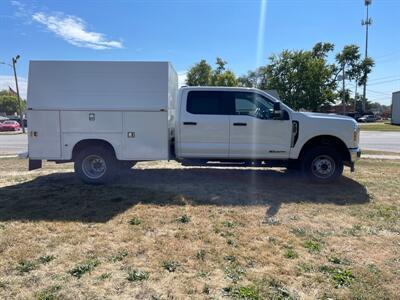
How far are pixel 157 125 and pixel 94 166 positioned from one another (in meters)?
1.77

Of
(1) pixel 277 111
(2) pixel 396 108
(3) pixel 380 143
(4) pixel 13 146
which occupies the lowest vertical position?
(4) pixel 13 146

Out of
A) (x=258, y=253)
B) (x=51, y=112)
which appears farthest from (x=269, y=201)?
(x=51, y=112)

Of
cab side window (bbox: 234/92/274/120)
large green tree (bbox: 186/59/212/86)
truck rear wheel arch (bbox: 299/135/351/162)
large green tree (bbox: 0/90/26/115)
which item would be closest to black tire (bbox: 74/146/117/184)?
cab side window (bbox: 234/92/274/120)

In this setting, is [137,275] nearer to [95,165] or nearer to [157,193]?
[157,193]

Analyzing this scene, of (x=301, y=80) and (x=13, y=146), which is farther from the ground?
(x=301, y=80)

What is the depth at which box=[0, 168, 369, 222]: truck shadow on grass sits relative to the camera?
6.03 metres

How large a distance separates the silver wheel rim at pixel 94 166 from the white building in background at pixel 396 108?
204 ft

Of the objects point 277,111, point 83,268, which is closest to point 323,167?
point 277,111

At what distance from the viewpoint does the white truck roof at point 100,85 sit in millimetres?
7566

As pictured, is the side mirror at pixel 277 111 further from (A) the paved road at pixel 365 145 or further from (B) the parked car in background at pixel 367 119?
(B) the parked car in background at pixel 367 119

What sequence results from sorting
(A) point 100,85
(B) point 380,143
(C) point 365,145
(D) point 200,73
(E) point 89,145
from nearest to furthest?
(A) point 100,85
(E) point 89,145
(C) point 365,145
(B) point 380,143
(D) point 200,73

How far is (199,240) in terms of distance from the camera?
4.70m

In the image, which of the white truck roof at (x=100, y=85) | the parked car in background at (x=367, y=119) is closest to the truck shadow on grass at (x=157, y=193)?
the white truck roof at (x=100, y=85)

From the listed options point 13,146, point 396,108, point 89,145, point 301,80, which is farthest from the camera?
point 396,108
